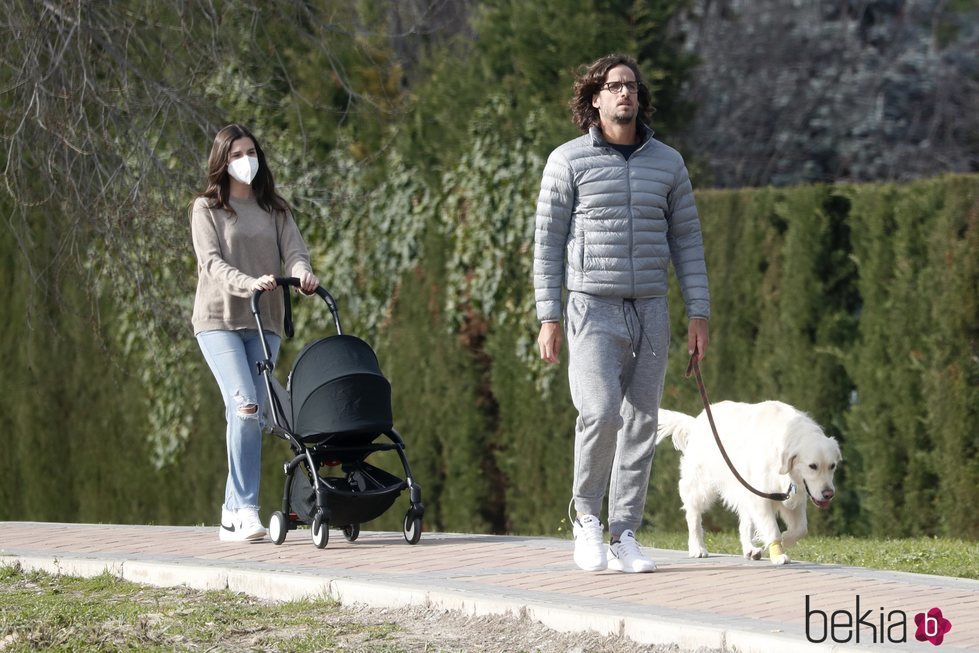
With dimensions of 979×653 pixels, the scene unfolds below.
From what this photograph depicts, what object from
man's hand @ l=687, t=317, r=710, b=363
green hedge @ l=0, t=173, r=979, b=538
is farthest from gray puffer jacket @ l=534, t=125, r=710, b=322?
green hedge @ l=0, t=173, r=979, b=538

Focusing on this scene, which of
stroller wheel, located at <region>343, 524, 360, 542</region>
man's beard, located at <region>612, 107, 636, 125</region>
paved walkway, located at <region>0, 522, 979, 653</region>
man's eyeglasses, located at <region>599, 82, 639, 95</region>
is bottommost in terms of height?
paved walkway, located at <region>0, 522, 979, 653</region>

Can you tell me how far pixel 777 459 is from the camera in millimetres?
6621

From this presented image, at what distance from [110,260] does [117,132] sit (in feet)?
2.62

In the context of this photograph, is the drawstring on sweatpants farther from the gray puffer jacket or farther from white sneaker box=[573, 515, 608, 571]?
white sneaker box=[573, 515, 608, 571]

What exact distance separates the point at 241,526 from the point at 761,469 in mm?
2682

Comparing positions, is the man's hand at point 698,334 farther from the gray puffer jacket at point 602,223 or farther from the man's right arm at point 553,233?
the man's right arm at point 553,233

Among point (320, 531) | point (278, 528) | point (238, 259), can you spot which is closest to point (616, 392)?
point (320, 531)

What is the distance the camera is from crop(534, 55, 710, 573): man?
601cm

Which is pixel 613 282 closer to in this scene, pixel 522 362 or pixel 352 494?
pixel 352 494

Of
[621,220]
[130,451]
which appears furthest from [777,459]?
[130,451]

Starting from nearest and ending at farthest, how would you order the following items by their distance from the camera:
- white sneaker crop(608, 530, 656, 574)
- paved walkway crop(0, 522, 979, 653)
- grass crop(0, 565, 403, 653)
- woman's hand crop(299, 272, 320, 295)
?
1. paved walkway crop(0, 522, 979, 653)
2. grass crop(0, 565, 403, 653)
3. white sneaker crop(608, 530, 656, 574)
4. woman's hand crop(299, 272, 320, 295)

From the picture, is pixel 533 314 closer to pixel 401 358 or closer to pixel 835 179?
pixel 401 358

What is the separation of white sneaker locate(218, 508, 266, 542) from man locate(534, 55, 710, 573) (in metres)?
1.97

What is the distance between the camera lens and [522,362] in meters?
11.0
